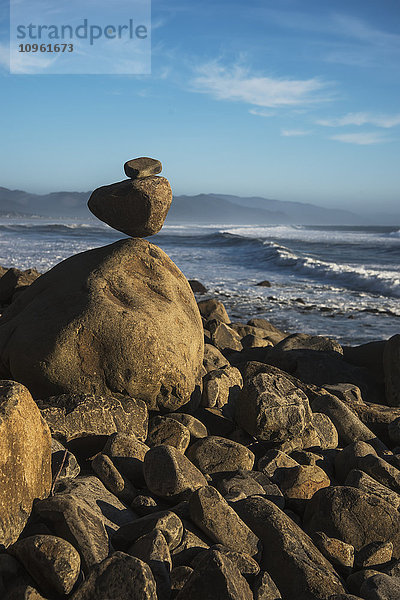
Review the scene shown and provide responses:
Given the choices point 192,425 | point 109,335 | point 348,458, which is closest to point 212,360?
point 192,425

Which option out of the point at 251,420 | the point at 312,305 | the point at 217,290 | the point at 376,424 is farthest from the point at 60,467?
the point at 217,290

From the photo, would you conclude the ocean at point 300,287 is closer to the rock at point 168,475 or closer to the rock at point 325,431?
the rock at point 325,431

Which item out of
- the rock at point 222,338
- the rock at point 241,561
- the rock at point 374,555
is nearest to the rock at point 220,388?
the rock at point 374,555

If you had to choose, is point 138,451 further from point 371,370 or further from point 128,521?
point 371,370

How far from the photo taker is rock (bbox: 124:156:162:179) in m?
6.01

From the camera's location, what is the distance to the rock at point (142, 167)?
19.7 ft

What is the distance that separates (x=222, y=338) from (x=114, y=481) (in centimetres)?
581

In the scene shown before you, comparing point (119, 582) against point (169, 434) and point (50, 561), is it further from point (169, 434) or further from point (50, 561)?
point (169, 434)

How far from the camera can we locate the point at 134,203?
583 centimetres

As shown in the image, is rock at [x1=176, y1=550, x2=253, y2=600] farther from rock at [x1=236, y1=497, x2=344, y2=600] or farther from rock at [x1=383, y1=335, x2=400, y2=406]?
rock at [x1=383, y1=335, x2=400, y2=406]

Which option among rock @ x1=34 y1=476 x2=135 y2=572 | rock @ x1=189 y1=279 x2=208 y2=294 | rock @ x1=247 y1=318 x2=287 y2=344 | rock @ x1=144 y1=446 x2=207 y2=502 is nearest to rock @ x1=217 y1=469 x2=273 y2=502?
rock @ x1=144 y1=446 x2=207 y2=502

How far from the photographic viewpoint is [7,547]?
2867 mm

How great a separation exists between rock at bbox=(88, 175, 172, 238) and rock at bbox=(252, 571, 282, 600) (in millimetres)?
3897

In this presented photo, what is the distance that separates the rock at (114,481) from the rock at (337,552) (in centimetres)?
121
